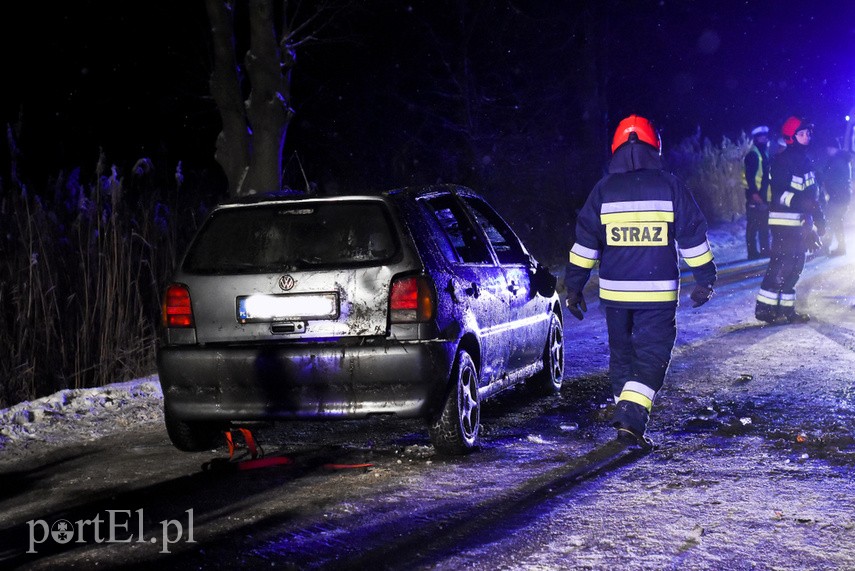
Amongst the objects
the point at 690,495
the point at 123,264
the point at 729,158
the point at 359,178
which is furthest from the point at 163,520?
the point at 729,158

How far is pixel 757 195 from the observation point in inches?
686

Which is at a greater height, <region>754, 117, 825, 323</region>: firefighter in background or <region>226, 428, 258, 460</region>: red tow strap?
<region>754, 117, 825, 323</region>: firefighter in background

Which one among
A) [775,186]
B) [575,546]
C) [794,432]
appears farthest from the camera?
[775,186]

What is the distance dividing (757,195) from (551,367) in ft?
34.3

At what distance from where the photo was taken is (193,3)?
21641mm

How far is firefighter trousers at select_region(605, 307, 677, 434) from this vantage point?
6285 mm

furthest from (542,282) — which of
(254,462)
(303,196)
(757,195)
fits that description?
(757,195)

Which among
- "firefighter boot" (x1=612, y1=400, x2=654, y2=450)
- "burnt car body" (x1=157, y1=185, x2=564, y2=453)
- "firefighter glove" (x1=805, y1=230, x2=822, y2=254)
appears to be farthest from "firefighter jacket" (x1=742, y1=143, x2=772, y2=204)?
"burnt car body" (x1=157, y1=185, x2=564, y2=453)

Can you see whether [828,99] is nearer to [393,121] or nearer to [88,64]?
[393,121]

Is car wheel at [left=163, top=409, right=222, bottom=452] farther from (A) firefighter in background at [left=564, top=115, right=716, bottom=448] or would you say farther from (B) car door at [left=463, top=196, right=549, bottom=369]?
(A) firefighter in background at [left=564, top=115, right=716, bottom=448]

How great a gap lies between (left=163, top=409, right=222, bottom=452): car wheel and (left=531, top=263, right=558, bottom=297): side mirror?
253 centimetres

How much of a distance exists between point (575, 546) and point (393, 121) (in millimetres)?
21699

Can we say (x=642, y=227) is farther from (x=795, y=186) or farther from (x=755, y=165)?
(x=755, y=165)

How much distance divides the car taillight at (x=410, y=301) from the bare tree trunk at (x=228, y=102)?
7.61m
